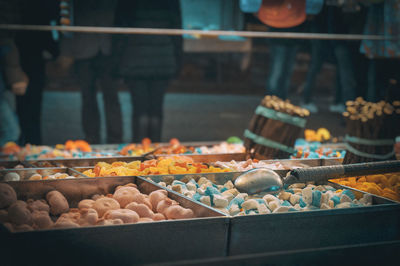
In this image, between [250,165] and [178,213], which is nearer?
[178,213]

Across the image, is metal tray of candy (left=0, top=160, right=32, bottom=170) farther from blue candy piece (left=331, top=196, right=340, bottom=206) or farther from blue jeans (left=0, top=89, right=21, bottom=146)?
blue candy piece (left=331, top=196, right=340, bottom=206)

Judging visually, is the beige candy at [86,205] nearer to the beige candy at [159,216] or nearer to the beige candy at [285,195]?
the beige candy at [159,216]

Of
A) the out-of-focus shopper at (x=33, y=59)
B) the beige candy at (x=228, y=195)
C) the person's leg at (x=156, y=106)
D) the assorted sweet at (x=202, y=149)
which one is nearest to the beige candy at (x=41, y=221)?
the beige candy at (x=228, y=195)

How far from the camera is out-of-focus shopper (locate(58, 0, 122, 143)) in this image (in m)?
3.33

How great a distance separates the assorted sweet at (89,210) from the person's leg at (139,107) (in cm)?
224

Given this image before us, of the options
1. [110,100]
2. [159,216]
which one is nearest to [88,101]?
[110,100]

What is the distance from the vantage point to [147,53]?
140 inches

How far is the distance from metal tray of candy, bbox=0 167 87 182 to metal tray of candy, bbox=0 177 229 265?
694 mm

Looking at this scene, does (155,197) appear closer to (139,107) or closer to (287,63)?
(139,107)

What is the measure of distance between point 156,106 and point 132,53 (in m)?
0.46

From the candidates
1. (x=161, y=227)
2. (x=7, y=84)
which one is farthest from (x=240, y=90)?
(x=161, y=227)

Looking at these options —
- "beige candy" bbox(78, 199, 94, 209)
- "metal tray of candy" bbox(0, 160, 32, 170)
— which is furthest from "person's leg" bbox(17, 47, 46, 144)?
"beige candy" bbox(78, 199, 94, 209)

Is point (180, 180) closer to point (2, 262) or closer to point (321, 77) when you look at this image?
point (2, 262)

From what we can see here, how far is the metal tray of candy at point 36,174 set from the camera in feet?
5.53
